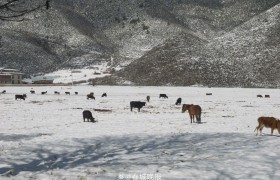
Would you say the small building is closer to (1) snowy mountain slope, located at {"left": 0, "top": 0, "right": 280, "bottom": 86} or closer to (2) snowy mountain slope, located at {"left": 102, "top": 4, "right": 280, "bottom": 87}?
(1) snowy mountain slope, located at {"left": 0, "top": 0, "right": 280, "bottom": 86}

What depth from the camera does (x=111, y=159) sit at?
13.1 meters

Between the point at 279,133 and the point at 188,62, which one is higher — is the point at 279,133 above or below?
below

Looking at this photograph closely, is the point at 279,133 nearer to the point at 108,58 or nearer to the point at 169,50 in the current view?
the point at 169,50

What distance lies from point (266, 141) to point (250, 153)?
99.8 inches

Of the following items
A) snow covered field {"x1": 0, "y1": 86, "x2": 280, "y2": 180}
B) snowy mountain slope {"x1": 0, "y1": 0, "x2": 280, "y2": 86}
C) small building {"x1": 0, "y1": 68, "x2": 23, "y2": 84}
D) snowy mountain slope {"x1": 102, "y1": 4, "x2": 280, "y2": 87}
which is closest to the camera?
snow covered field {"x1": 0, "y1": 86, "x2": 280, "y2": 180}

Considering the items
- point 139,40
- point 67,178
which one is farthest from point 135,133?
point 139,40

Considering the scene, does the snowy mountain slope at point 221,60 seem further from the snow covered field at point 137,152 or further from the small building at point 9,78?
the snow covered field at point 137,152

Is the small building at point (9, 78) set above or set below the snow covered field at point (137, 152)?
above

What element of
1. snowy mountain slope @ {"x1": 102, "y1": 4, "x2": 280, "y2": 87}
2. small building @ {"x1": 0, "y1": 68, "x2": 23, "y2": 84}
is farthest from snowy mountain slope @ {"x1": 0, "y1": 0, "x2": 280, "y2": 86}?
small building @ {"x1": 0, "y1": 68, "x2": 23, "y2": 84}

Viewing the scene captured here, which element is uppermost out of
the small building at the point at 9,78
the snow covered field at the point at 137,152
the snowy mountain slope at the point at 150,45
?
the snowy mountain slope at the point at 150,45

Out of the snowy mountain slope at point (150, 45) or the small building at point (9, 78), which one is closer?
the snowy mountain slope at point (150, 45)

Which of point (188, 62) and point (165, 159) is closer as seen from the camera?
point (165, 159)

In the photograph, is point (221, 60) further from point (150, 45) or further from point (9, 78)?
point (9, 78)

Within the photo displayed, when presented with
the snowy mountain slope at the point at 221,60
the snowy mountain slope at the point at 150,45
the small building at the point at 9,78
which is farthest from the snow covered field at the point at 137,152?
the small building at the point at 9,78
